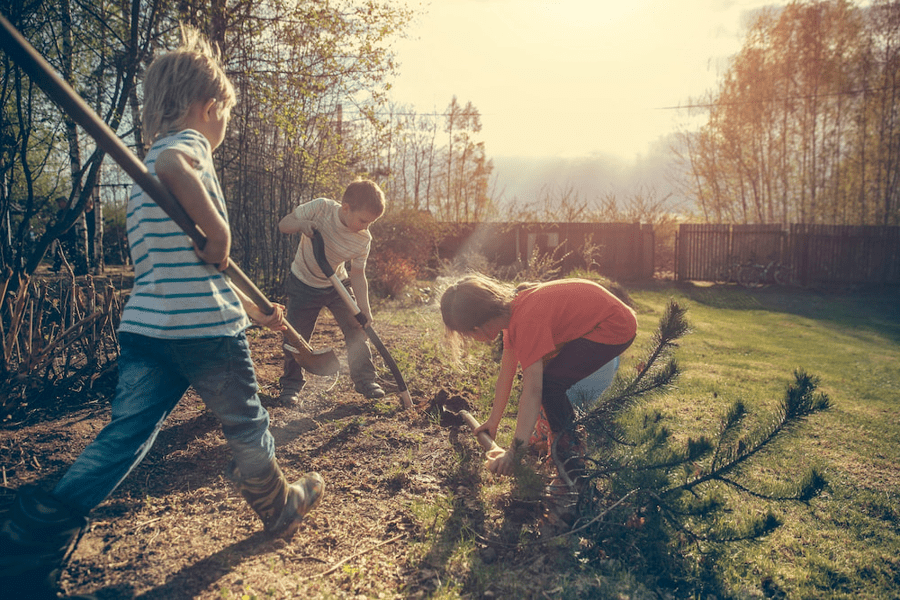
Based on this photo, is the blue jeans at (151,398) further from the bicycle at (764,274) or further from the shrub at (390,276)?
the bicycle at (764,274)

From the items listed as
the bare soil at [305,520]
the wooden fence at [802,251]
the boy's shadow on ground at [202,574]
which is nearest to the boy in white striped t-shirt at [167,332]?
the boy's shadow on ground at [202,574]

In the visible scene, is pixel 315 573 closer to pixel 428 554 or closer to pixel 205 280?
pixel 428 554

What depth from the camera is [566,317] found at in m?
2.67

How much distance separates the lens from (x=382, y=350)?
12.6 feet

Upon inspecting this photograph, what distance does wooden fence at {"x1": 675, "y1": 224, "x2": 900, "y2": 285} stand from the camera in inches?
583

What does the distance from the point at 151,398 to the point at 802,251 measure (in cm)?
1734

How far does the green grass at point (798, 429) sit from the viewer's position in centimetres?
217

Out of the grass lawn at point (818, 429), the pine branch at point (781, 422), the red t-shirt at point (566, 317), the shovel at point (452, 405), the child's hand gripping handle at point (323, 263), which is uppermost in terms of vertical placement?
the child's hand gripping handle at point (323, 263)

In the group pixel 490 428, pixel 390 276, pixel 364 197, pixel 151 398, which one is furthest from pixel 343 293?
pixel 390 276

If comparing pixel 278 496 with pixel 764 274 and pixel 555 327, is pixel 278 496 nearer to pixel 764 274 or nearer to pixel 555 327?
pixel 555 327

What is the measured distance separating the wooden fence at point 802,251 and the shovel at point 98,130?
1570 centimetres

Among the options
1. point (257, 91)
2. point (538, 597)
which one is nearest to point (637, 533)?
point (538, 597)

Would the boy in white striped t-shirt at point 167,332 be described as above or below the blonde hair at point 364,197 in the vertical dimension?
below

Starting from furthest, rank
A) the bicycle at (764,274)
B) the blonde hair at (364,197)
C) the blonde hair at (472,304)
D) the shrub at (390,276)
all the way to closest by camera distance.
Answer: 1. the bicycle at (764,274)
2. the shrub at (390,276)
3. the blonde hair at (364,197)
4. the blonde hair at (472,304)
